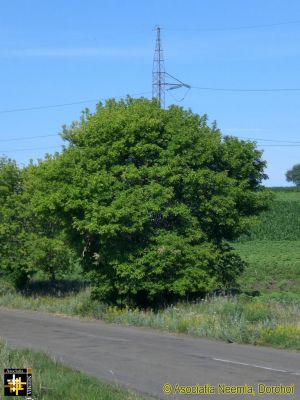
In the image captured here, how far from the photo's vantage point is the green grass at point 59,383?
10156mm

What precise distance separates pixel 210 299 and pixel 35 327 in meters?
6.17

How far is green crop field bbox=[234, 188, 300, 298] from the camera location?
3616 centimetres

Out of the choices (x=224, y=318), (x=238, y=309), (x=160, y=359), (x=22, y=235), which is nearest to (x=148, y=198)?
(x=238, y=309)

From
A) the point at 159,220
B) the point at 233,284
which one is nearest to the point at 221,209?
the point at 159,220

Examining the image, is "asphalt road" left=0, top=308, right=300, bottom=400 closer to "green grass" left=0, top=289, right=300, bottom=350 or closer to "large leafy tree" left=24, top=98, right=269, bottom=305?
"green grass" left=0, top=289, right=300, bottom=350

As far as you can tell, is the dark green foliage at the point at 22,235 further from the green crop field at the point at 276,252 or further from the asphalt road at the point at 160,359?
the asphalt road at the point at 160,359

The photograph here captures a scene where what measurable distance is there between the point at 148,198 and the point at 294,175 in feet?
445

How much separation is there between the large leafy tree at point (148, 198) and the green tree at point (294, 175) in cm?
12945


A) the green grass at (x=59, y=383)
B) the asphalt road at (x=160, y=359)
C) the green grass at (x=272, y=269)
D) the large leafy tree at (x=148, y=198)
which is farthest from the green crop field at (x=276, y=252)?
the green grass at (x=59, y=383)

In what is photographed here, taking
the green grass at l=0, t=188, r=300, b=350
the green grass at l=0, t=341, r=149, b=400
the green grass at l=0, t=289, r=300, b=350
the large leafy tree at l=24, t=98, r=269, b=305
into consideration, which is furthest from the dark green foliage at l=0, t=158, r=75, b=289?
the green grass at l=0, t=341, r=149, b=400

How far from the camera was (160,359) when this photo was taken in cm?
1599

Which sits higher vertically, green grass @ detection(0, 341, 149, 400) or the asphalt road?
green grass @ detection(0, 341, 149, 400)

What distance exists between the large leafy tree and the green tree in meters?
129

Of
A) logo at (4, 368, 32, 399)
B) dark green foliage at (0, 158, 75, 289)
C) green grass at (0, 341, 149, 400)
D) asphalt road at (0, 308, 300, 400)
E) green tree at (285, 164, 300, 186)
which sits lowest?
asphalt road at (0, 308, 300, 400)
